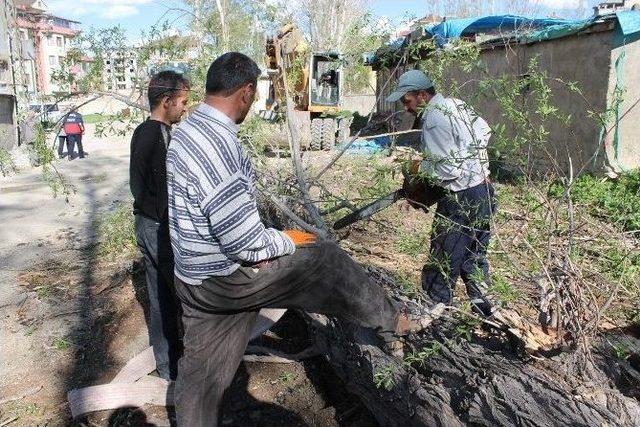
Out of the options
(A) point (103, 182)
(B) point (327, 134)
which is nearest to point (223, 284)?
(A) point (103, 182)

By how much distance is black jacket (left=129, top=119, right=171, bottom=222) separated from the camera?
339cm

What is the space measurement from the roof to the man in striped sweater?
537 cm

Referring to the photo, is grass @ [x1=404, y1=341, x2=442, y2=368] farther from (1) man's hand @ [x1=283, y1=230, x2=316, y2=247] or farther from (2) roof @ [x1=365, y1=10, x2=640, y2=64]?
(2) roof @ [x1=365, y1=10, x2=640, y2=64]

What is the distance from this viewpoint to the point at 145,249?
11.6ft

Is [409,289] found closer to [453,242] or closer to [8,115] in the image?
[453,242]

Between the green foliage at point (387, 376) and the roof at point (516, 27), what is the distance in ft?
18.0

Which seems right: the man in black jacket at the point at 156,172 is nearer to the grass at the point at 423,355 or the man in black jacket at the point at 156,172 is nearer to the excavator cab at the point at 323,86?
the grass at the point at 423,355

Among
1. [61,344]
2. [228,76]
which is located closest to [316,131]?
[61,344]

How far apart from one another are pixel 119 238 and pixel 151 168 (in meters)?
3.35

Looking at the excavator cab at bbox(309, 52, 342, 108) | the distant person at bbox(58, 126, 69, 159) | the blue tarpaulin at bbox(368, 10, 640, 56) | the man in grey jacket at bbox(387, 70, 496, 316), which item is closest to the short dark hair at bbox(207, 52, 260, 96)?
the man in grey jacket at bbox(387, 70, 496, 316)

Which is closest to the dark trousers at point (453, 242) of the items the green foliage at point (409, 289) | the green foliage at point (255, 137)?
the green foliage at point (409, 289)

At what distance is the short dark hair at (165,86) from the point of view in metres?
3.44

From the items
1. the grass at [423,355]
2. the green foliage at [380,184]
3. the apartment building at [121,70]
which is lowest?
the grass at [423,355]

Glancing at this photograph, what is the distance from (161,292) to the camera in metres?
3.64
